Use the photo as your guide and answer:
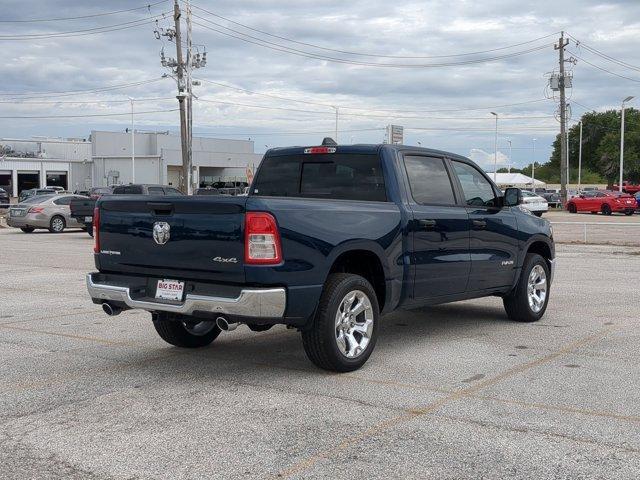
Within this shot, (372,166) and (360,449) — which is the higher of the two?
(372,166)

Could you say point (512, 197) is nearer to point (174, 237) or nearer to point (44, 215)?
point (174, 237)

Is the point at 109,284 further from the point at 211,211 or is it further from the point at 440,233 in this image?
the point at 440,233

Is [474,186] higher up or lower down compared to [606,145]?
lower down

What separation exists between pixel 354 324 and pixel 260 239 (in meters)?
1.29

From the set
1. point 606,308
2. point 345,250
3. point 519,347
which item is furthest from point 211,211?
point 606,308

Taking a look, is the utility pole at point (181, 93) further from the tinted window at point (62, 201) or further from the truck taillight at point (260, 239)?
the truck taillight at point (260, 239)

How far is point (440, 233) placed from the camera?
7977 millimetres

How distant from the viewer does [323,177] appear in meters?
8.13

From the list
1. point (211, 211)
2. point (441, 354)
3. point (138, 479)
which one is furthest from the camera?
point (441, 354)

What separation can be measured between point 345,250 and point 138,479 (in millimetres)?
2922

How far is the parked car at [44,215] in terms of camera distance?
30.8 m

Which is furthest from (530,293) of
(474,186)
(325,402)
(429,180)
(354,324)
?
(325,402)

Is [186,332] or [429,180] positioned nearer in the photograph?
[186,332]

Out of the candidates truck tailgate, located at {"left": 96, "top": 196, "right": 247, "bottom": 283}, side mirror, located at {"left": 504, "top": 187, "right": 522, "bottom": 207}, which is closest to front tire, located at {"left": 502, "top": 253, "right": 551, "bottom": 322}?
side mirror, located at {"left": 504, "top": 187, "right": 522, "bottom": 207}
